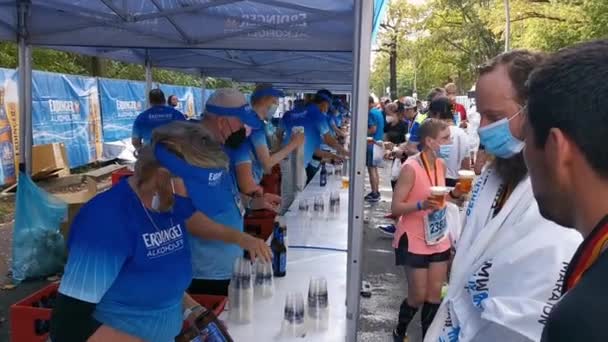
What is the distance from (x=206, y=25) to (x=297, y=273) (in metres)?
2.29

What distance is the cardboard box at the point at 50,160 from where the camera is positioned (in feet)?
31.5

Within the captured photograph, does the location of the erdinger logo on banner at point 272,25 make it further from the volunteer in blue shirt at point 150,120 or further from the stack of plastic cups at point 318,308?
the stack of plastic cups at point 318,308

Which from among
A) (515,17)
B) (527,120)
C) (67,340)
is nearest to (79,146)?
(67,340)

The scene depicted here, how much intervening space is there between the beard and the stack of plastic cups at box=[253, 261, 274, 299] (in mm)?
1321

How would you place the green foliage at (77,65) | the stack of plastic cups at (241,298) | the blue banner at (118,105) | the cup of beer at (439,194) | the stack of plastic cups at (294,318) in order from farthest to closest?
the green foliage at (77,65) → the blue banner at (118,105) → the cup of beer at (439,194) → the stack of plastic cups at (241,298) → the stack of plastic cups at (294,318)

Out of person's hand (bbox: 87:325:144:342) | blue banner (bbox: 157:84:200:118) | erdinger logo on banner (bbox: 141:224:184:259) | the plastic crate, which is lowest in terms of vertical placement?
the plastic crate

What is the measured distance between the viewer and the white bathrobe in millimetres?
1393

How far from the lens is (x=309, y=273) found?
316cm

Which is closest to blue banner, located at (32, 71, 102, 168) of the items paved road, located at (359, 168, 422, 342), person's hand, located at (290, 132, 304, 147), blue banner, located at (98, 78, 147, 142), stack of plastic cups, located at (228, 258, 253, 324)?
blue banner, located at (98, 78, 147, 142)

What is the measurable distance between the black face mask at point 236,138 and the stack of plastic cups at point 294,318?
0.99 m

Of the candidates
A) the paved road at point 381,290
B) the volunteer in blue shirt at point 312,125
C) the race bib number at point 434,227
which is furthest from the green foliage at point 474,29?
the race bib number at point 434,227

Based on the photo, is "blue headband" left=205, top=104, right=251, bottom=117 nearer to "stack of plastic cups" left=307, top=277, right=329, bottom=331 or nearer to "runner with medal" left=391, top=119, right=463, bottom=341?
"stack of plastic cups" left=307, top=277, right=329, bottom=331

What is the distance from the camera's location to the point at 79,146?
11469mm

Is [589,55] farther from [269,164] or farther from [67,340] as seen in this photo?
[269,164]
